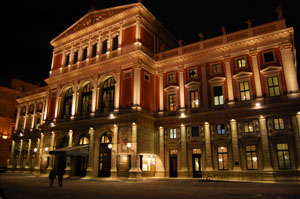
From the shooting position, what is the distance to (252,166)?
24359 mm


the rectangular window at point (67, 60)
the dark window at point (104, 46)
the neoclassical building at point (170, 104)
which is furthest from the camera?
the rectangular window at point (67, 60)

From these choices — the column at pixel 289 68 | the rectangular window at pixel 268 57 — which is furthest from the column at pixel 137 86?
the column at pixel 289 68

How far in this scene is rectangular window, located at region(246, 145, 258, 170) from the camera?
2433 cm

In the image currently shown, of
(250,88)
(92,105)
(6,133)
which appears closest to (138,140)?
(92,105)

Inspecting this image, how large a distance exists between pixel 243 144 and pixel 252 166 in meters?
2.24

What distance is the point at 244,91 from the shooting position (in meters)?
26.8

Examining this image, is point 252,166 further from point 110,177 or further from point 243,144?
point 110,177

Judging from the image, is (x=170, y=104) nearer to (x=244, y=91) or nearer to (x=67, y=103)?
(x=244, y=91)

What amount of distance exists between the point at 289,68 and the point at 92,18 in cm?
2677

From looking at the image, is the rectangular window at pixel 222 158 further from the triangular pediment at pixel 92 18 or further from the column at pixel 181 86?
the triangular pediment at pixel 92 18

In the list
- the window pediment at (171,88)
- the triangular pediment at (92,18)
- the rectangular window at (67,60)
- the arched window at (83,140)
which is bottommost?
the arched window at (83,140)

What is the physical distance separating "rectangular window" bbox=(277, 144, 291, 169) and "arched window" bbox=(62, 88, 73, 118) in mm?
26914

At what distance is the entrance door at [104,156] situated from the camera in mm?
29250

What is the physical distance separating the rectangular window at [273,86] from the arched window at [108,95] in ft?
59.0
